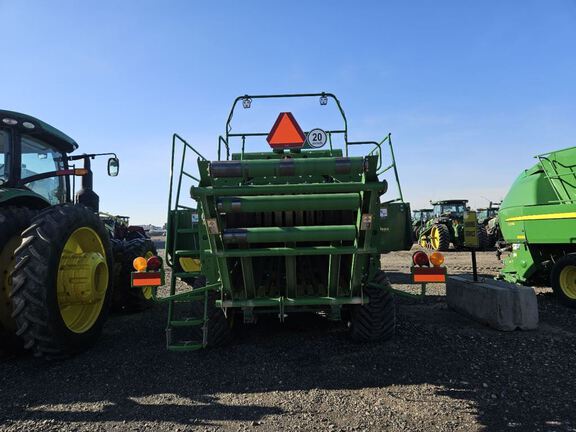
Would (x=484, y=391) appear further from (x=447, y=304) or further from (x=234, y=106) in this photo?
(x=234, y=106)

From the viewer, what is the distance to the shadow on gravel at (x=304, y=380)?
9.62 feet

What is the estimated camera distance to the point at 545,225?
6.81 m

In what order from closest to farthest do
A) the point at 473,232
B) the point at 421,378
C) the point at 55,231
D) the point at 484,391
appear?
the point at 484,391 → the point at 421,378 → the point at 55,231 → the point at 473,232

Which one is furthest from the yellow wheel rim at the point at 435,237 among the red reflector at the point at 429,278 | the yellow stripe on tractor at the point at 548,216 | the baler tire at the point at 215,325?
the baler tire at the point at 215,325

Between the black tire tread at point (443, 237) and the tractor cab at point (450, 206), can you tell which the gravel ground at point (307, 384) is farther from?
the tractor cab at point (450, 206)

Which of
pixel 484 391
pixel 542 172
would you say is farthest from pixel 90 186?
pixel 542 172

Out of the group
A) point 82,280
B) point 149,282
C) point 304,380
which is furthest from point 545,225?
point 82,280

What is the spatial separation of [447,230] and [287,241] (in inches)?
645

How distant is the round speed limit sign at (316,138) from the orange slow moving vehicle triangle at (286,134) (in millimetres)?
Result: 347

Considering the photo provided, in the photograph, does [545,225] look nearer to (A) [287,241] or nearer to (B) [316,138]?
(B) [316,138]

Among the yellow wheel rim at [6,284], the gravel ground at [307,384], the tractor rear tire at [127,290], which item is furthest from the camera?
the tractor rear tire at [127,290]

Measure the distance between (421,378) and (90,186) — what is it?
472 cm

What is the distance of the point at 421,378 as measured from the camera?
3512mm

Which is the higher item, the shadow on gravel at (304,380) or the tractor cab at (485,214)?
the tractor cab at (485,214)
